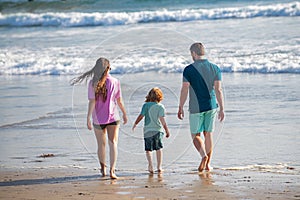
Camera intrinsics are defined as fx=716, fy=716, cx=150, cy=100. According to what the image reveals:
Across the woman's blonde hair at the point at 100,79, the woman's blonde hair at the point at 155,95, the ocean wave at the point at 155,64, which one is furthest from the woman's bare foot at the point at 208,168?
the ocean wave at the point at 155,64

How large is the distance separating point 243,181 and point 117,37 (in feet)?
7.91

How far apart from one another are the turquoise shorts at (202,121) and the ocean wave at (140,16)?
54.5ft

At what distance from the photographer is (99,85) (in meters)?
7.07

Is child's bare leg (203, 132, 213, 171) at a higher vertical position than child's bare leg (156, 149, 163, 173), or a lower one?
higher

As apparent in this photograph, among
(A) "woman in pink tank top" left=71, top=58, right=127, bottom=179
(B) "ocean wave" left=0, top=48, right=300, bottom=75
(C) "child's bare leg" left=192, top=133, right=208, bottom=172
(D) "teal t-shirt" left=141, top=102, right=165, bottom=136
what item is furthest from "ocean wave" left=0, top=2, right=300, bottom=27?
(A) "woman in pink tank top" left=71, top=58, right=127, bottom=179

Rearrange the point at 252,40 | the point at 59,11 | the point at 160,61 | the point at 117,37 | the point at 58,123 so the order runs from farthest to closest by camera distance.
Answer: the point at 59,11
the point at 252,40
the point at 160,61
the point at 58,123
the point at 117,37

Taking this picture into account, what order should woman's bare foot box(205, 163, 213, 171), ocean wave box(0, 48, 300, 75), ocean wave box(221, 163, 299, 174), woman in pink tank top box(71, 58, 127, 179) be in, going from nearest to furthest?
ocean wave box(221, 163, 299, 174) < woman in pink tank top box(71, 58, 127, 179) < woman's bare foot box(205, 163, 213, 171) < ocean wave box(0, 48, 300, 75)

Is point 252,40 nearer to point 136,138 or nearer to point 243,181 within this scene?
point 136,138

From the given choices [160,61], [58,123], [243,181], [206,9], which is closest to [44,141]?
[58,123]

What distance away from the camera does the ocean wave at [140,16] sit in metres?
24.4

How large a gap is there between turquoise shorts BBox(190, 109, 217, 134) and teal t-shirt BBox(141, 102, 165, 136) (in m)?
0.33

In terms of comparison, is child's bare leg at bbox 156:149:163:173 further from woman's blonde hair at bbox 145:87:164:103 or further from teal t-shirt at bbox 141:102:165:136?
woman's blonde hair at bbox 145:87:164:103

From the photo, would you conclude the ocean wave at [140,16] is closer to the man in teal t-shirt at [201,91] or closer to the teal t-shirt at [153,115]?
the man in teal t-shirt at [201,91]

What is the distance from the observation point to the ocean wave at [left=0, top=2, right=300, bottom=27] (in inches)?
961
